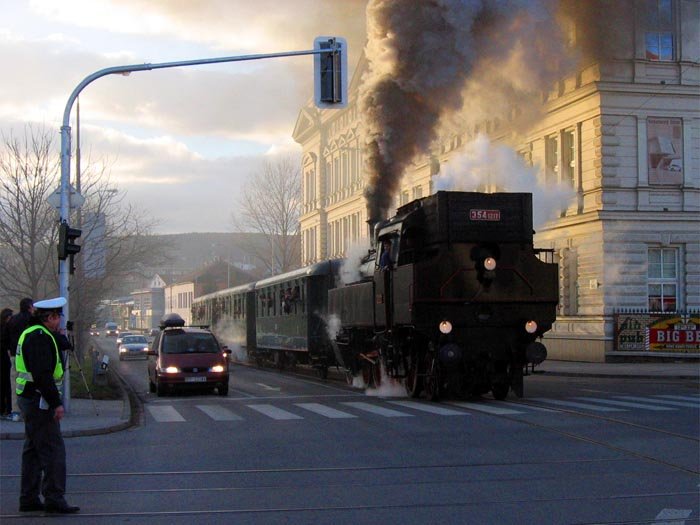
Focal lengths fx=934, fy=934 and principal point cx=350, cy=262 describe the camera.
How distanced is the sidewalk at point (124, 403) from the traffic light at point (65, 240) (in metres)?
2.73

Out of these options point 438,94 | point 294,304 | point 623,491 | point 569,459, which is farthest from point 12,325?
point 294,304

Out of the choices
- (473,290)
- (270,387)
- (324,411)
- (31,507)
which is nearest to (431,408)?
(324,411)

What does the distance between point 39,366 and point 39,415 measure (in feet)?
1.39

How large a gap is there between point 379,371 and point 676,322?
16.9 metres

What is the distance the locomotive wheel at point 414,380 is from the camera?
17938 millimetres

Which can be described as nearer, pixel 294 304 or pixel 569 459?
pixel 569 459

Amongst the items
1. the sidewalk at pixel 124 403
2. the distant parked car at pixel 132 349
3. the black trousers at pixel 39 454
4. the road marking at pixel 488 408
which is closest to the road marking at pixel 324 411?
the road marking at pixel 488 408

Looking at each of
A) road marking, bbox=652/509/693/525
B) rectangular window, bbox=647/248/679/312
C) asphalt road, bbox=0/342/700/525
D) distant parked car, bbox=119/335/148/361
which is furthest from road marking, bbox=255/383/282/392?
distant parked car, bbox=119/335/148/361

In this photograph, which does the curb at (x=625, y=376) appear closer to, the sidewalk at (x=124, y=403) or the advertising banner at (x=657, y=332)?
the sidewalk at (x=124, y=403)

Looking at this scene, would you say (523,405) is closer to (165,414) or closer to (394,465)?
(165,414)

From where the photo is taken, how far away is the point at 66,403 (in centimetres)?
1591

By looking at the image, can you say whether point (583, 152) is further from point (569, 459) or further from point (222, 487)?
point (222, 487)

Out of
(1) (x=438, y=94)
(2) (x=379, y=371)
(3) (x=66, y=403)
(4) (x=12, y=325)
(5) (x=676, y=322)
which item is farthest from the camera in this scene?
(5) (x=676, y=322)

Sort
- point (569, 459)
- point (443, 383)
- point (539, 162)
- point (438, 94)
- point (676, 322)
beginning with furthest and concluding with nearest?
point (539, 162)
point (676, 322)
point (438, 94)
point (443, 383)
point (569, 459)
